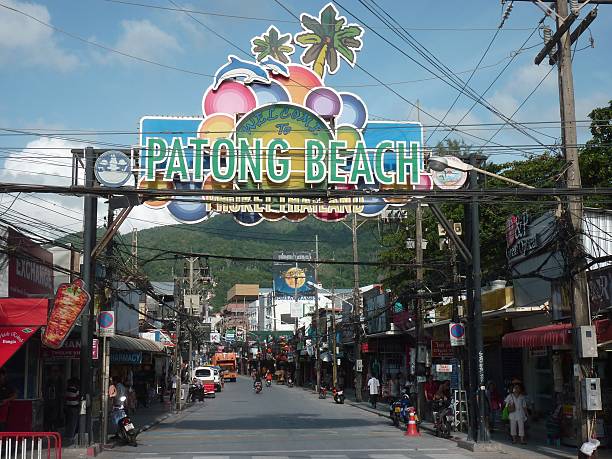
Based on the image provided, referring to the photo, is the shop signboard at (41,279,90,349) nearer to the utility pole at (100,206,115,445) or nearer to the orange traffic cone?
the utility pole at (100,206,115,445)

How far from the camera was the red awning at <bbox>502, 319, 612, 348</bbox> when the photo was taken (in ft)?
61.4

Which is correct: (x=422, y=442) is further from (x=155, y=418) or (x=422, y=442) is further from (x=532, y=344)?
(x=155, y=418)

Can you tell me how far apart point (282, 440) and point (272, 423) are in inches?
280

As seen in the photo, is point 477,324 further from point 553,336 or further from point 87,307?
point 87,307

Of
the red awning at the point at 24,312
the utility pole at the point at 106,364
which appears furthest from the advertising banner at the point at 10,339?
the utility pole at the point at 106,364

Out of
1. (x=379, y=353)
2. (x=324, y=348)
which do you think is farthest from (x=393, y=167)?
(x=324, y=348)

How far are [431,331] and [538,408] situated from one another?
9.68 m

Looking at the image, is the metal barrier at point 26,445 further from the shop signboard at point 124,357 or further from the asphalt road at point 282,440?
the shop signboard at point 124,357

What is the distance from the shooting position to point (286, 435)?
2483 cm

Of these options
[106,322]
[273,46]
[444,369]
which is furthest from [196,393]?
[273,46]

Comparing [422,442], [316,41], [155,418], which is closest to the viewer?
[316,41]

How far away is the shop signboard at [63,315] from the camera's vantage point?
18922mm

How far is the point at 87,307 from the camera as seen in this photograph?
68.3 feet

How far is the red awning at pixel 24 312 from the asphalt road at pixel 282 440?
3.95 meters
